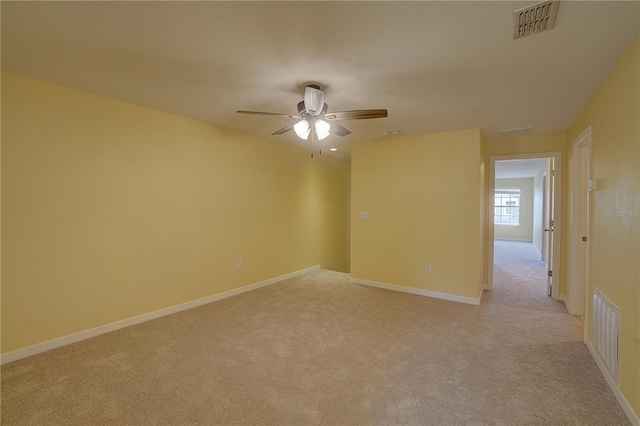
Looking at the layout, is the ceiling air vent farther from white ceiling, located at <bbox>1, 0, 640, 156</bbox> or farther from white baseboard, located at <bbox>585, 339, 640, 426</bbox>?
white baseboard, located at <bbox>585, 339, 640, 426</bbox>

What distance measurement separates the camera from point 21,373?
2.22 metres

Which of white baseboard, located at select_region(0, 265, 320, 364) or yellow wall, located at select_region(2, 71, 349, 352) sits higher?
yellow wall, located at select_region(2, 71, 349, 352)

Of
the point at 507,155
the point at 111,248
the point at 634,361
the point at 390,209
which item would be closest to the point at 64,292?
the point at 111,248

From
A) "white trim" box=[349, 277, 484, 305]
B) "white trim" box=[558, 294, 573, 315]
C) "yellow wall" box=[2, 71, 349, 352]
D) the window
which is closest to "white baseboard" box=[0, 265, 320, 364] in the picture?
"yellow wall" box=[2, 71, 349, 352]

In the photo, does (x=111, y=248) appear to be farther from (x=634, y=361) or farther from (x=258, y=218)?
(x=634, y=361)

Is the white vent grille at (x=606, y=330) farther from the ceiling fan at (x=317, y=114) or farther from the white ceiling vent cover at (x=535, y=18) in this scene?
the ceiling fan at (x=317, y=114)

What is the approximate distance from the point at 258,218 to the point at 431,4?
3667mm

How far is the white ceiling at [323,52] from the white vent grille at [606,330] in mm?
1823

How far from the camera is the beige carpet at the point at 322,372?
182cm

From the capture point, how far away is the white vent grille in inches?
80.4

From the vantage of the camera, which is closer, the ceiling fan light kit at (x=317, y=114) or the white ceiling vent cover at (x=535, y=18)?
the white ceiling vent cover at (x=535, y=18)

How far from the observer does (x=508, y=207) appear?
11.4m

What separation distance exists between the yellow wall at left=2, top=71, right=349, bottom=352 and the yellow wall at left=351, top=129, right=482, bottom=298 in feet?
5.28

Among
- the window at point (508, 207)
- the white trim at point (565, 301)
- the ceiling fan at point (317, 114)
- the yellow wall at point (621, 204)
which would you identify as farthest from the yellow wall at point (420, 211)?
the window at point (508, 207)
